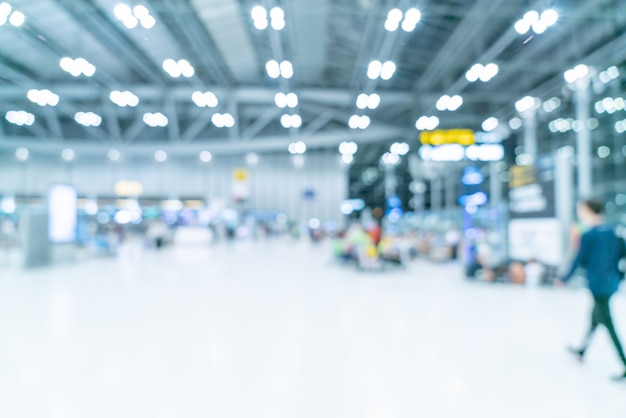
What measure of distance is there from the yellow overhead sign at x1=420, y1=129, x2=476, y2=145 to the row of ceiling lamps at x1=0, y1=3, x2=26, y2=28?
12.0 m

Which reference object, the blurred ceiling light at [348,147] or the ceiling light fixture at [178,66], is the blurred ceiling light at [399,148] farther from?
the ceiling light fixture at [178,66]

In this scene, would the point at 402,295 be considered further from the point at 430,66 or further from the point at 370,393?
the point at 430,66

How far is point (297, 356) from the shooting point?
12.4ft

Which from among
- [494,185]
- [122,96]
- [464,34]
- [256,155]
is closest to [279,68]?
[464,34]

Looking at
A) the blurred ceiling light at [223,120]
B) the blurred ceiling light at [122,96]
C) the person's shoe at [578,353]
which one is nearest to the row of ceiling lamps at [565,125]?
the person's shoe at [578,353]

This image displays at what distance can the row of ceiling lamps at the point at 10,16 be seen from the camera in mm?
2971

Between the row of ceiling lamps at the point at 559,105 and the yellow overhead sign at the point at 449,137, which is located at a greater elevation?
the row of ceiling lamps at the point at 559,105

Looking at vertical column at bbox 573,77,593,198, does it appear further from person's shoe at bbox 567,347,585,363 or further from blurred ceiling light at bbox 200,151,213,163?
blurred ceiling light at bbox 200,151,213,163

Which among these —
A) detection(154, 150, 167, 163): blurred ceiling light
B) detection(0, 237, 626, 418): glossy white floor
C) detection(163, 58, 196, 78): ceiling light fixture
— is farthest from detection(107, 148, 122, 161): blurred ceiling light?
detection(0, 237, 626, 418): glossy white floor

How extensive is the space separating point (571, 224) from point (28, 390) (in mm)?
9460

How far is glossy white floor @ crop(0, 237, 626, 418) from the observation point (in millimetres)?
2766

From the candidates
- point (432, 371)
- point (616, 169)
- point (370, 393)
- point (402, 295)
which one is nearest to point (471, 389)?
point (432, 371)

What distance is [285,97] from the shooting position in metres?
19.5

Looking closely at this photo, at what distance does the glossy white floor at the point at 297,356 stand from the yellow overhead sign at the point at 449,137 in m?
7.06
